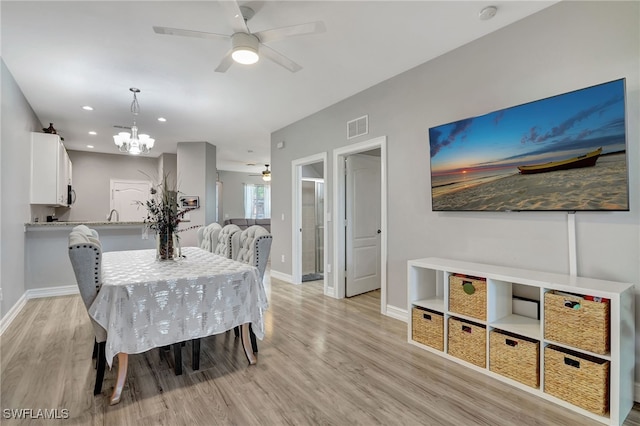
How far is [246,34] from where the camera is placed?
2234 millimetres

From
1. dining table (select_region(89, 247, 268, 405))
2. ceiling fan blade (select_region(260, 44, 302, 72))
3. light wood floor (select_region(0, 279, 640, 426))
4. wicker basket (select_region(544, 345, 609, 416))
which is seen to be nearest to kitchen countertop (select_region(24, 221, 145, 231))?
light wood floor (select_region(0, 279, 640, 426))

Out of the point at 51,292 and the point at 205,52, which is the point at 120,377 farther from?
the point at 51,292

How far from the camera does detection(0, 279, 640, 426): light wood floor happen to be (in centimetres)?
181

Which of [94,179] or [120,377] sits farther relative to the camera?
[94,179]

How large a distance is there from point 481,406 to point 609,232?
1403 millimetres

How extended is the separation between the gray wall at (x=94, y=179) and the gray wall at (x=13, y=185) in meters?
3.76

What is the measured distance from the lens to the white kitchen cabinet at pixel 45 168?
4.28 m

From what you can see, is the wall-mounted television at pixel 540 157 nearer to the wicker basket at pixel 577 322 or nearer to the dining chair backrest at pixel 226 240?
the wicker basket at pixel 577 322

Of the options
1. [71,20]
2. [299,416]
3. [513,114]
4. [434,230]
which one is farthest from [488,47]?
[71,20]

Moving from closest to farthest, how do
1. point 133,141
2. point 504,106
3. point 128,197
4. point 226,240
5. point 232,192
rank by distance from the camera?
point 504,106 < point 226,240 < point 133,141 < point 128,197 < point 232,192

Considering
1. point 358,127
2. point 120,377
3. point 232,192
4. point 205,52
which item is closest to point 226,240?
point 120,377

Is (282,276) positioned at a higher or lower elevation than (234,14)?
lower

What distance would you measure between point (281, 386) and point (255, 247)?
108 centimetres

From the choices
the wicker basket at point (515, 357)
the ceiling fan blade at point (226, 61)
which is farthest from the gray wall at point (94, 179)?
the wicker basket at point (515, 357)
